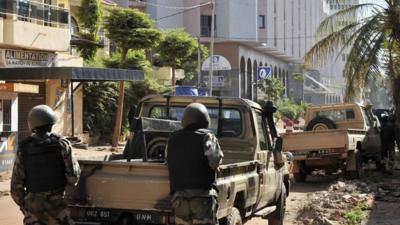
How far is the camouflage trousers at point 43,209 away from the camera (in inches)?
218

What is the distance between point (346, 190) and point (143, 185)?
823cm

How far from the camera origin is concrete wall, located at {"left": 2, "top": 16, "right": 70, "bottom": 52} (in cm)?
2406

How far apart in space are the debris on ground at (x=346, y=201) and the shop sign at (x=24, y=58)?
14487mm

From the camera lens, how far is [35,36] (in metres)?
25.8

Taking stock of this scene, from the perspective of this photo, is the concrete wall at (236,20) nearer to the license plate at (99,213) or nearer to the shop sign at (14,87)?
the shop sign at (14,87)

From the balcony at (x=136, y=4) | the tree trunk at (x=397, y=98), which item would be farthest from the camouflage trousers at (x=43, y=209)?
the balcony at (x=136, y=4)

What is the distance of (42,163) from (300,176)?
11462mm

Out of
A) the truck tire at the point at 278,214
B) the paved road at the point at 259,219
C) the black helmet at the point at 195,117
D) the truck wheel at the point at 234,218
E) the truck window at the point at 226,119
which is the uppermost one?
the black helmet at the point at 195,117

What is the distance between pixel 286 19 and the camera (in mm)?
77750

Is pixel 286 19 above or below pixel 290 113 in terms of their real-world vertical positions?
above

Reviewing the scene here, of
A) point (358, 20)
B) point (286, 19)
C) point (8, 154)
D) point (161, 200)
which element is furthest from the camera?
point (286, 19)

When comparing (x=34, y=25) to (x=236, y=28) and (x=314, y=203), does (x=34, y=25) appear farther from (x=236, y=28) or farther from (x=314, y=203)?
(x=236, y=28)

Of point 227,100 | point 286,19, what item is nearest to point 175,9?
point 286,19

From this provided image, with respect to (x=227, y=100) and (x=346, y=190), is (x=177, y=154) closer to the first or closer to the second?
(x=227, y=100)
